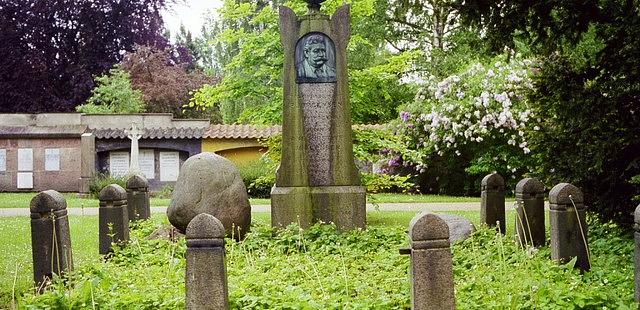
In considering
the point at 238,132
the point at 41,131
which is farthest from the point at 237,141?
the point at 41,131

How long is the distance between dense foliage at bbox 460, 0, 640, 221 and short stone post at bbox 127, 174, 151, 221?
226 inches

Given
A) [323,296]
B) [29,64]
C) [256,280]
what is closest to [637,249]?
[323,296]

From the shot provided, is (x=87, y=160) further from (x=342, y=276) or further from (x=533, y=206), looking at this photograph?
(x=342, y=276)

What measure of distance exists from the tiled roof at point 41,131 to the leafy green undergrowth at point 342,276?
64.5 ft

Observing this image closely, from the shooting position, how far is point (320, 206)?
977cm

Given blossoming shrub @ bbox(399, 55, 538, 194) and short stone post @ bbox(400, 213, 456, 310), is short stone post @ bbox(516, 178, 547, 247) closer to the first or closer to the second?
short stone post @ bbox(400, 213, 456, 310)

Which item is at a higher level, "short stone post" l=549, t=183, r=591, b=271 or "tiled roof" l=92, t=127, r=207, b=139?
"tiled roof" l=92, t=127, r=207, b=139

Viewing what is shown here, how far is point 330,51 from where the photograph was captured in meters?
9.89

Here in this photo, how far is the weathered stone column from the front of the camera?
82.6 feet

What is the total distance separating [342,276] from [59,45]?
29.1 m

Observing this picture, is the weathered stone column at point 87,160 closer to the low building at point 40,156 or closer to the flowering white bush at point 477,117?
the low building at point 40,156

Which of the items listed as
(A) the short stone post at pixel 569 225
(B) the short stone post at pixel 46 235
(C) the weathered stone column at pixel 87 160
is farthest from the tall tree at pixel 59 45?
(A) the short stone post at pixel 569 225

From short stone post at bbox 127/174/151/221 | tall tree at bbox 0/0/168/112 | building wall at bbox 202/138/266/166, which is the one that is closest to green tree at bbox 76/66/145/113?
tall tree at bbox 0/0/168/112

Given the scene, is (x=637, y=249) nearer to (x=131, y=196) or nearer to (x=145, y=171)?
(x=131, y=196)
